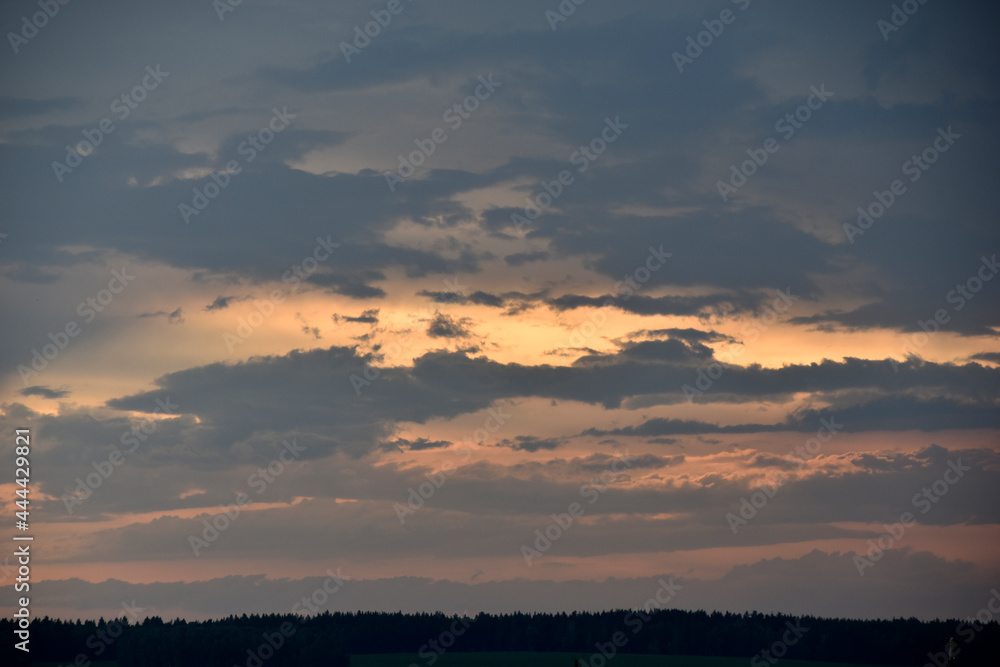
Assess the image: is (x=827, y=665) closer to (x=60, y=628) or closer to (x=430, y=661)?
(x=430, y=661)

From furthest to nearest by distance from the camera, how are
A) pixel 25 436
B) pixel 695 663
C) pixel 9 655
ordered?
Result: pixel 695 663 → pixel 9 655 → pixel 25 436

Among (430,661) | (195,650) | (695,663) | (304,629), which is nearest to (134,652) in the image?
(195,650)

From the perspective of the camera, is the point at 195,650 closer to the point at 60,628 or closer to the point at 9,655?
the point at 60,628

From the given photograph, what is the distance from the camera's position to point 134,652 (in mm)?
176000

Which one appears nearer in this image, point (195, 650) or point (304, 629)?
point (195, 650)

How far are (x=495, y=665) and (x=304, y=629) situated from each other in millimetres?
36083

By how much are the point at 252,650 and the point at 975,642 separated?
125 meters

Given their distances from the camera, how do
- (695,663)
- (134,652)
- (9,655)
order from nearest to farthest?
1. (9,655)
2. (134,652)
3. (695,663)

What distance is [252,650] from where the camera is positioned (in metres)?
179

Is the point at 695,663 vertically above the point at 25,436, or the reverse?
the point at 25,436

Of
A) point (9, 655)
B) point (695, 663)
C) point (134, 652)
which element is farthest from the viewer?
point (695, 663)

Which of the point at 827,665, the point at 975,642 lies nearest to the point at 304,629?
the point at 827,665

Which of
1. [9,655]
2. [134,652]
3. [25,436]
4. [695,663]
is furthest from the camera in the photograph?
[695,663]

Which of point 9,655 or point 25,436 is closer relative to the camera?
point 25,436
